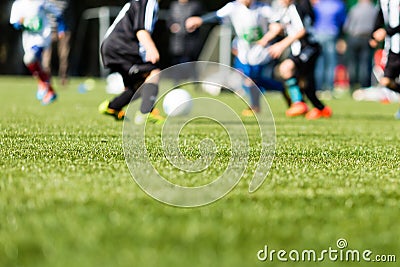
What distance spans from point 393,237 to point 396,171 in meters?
1.47

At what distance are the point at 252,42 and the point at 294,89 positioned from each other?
72cm

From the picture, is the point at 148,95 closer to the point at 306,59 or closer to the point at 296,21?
the point at 296,21

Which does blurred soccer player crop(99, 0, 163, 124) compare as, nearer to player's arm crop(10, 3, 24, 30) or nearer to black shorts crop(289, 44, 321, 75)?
black shorts crop(289, 44, 321, 75)

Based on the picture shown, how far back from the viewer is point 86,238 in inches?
85.5

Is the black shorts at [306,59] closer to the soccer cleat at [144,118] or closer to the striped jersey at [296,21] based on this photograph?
the striped jersey at [296,21]

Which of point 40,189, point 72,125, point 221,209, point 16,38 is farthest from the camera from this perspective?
point 16,38

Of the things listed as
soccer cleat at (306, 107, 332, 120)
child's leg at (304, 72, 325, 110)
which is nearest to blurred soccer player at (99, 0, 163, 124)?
soccer cleat at (306, 107, 332, 120)

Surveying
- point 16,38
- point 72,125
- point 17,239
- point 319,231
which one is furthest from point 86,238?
point 16,38

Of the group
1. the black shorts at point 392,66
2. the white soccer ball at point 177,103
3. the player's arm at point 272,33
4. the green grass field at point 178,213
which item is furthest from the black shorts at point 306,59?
the green grass field at point 178,213

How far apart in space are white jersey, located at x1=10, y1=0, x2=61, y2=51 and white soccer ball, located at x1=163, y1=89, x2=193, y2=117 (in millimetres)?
2288

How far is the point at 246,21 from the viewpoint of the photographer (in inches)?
324

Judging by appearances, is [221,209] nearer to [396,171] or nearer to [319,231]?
[319,231]

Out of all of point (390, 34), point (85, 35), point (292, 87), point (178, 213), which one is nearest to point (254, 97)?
point (292, 87)

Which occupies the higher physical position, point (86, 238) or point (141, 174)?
point (86, 238)
